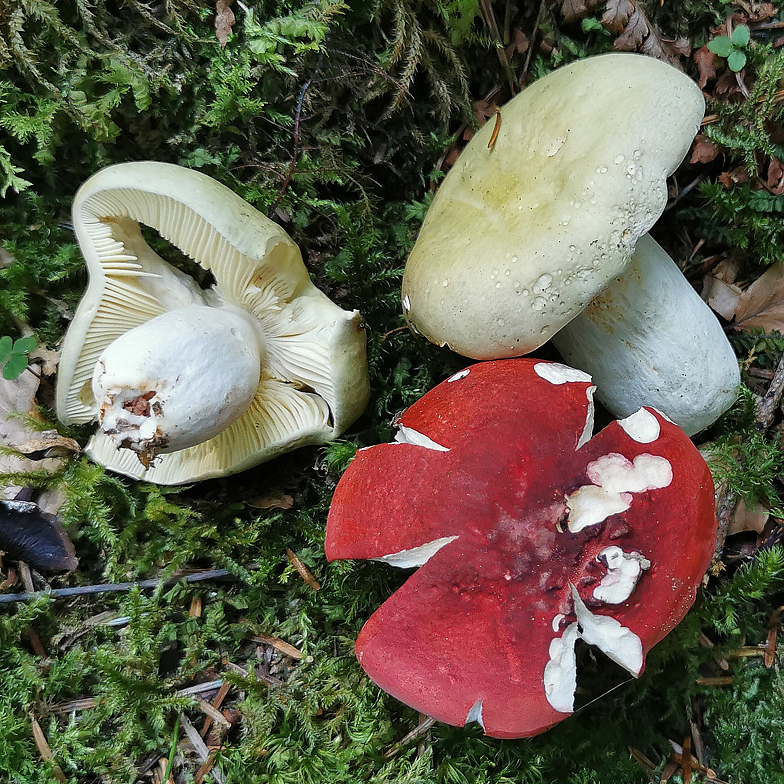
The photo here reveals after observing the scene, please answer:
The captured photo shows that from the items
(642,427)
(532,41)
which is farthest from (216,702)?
(532,41)

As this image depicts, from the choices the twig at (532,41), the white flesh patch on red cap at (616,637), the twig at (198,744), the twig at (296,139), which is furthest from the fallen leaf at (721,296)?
the twig at (198,744)

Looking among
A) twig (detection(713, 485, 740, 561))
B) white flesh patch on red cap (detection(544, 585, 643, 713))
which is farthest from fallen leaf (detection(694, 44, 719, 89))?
white flesh patch on red cap (detection(544, 585, 643, 713))

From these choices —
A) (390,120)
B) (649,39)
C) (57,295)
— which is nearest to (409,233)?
(390,120)

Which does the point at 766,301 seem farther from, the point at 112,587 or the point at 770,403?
the point at 112,587

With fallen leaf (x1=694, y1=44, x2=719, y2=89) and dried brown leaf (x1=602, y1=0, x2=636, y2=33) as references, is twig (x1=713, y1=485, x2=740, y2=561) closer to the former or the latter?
fallen leaf (x1=694, y1=44, x2=719, y2=89)

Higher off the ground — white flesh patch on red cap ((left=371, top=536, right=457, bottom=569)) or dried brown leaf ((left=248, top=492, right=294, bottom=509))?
white flesh patch on red cap ((left=371, top=536, right=457, bottom=569))

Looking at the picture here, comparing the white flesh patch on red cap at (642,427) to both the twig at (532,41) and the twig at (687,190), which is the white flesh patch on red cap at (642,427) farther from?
the twig at (532,41)
